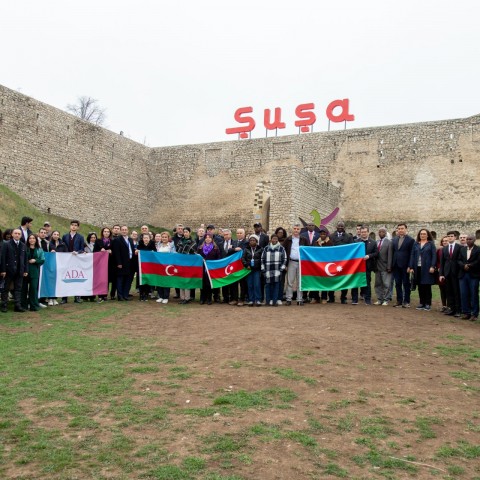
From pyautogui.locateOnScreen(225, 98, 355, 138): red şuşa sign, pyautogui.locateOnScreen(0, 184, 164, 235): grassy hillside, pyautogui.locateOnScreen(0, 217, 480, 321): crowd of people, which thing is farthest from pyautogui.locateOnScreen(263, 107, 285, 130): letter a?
pyautogui.locateOnScreen(0, 217, 480, 321): crowd of people

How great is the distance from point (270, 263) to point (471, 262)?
3450 millimetres

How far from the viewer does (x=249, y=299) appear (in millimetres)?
10148

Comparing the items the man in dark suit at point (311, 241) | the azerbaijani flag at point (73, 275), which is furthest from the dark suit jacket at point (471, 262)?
the azerbaijani flag at point (73, 275)

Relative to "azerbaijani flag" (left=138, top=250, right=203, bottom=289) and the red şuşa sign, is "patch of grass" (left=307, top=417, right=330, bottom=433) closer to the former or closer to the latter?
"azerbaijani flag" (left=138, top=250, right=203, bottom=289)

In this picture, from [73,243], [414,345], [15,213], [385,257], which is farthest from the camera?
[15,213]

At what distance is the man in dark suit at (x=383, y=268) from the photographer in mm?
10031

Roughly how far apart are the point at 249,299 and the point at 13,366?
17.0 ft

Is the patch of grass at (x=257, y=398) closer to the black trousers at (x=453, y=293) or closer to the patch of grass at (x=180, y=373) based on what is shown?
the patch of grass at (x=180, y=373)

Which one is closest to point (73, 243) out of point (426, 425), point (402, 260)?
point (402, 260)

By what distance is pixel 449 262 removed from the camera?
9.23m

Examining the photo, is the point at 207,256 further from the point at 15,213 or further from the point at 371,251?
the point at 15,213

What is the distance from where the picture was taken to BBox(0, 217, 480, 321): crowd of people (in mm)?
9023

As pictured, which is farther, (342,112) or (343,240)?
(342,112)

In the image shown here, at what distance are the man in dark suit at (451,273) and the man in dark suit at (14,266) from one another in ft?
23.7
